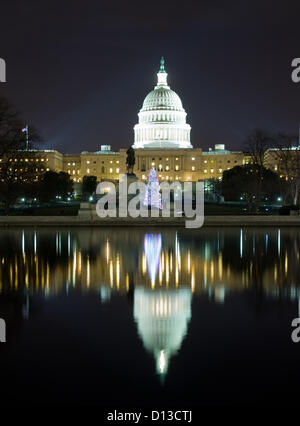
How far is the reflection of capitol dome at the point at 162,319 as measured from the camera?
30.6 ft

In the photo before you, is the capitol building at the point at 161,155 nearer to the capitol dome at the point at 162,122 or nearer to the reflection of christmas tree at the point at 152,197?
the capitol dome at the point at 162,122

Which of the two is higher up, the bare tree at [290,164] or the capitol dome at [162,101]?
the capitol dome at [162,101]

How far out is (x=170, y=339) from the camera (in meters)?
9.84

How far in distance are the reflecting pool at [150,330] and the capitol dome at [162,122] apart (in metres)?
126

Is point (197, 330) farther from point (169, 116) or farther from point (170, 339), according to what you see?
point (169, 116)

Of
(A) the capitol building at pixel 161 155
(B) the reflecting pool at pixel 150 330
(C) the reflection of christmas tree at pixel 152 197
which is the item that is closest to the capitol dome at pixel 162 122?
(A) the capitol building at pixel 161 155

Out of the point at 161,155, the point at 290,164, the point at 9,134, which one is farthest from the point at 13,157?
the point at 161,155

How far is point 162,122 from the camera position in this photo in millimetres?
143875

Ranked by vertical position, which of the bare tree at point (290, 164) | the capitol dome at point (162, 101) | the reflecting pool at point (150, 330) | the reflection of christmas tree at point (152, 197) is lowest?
the reflecting pool at point (150, 330)

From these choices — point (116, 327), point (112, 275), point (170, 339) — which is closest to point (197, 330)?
point (170, 339)

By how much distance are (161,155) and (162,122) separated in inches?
375

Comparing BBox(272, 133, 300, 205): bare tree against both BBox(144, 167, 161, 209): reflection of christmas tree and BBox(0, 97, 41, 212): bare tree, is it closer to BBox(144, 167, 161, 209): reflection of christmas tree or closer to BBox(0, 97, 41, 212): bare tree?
BBox(144, 167, 161, 209): reflection of christmas tree

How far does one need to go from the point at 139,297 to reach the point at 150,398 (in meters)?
5.82

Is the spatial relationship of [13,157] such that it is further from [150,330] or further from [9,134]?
[150,330]
